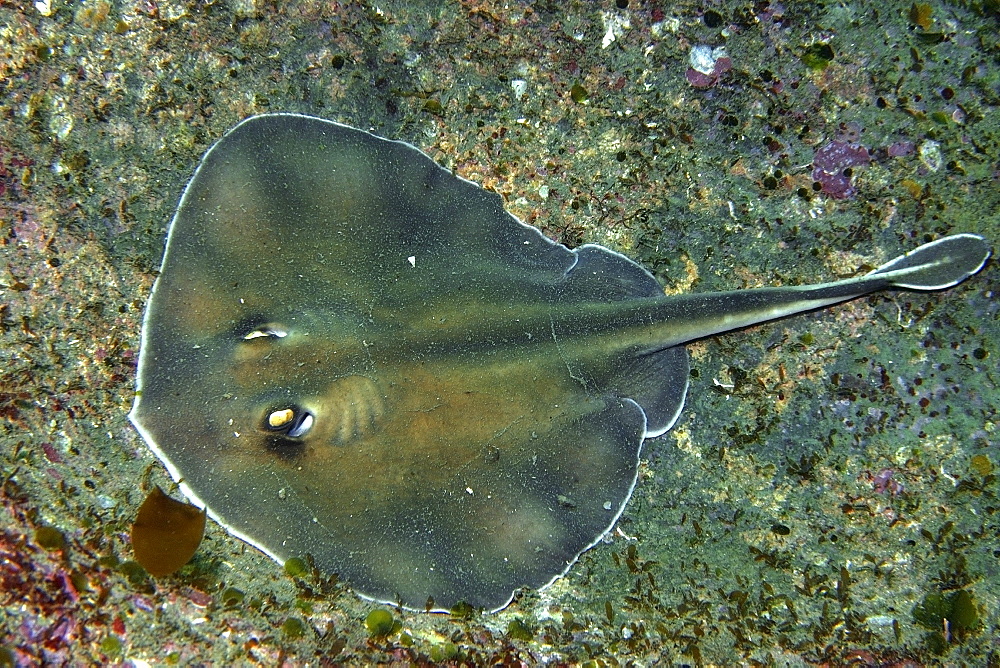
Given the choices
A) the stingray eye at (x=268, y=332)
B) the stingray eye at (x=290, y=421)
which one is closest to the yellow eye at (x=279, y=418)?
the stingray eye at (x=290, y=421)

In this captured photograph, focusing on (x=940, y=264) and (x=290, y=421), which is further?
(x=940, y=264)

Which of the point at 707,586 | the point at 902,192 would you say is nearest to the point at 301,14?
the point at 902,192

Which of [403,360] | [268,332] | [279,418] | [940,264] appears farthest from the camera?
[940,264]

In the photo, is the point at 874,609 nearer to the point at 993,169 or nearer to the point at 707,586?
the point at 707,586

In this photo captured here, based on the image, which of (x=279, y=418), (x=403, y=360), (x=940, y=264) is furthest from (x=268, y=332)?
(x=940, y=264)

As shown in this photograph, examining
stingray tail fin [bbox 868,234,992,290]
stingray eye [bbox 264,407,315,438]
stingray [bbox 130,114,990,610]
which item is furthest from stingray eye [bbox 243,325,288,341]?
stingray tail fin [bbox 868,234,992,290]

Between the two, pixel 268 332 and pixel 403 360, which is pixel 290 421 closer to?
pixel 268 332
